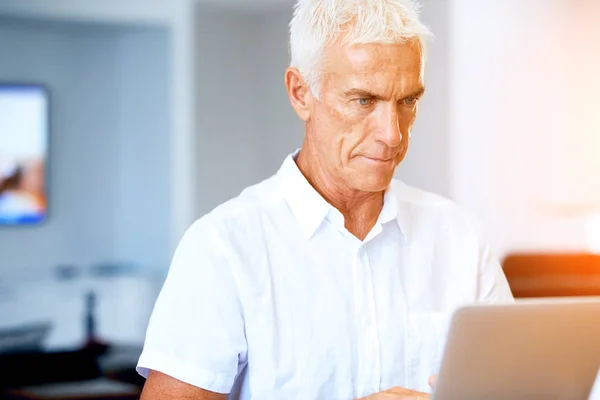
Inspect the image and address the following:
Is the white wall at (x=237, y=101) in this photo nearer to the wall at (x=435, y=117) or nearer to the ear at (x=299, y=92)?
the wall at (x=435, y=117)

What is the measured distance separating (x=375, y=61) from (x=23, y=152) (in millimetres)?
3886

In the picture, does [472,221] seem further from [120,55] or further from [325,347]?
[120,55]

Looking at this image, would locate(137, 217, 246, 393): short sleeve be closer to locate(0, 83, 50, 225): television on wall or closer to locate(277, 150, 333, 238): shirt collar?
locate(277, 150, 333, 238): shirt collar

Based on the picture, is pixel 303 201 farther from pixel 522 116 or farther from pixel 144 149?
pixel 144 149

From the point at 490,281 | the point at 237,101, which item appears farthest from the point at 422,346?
the point at 237,101

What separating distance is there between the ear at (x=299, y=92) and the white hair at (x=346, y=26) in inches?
0.9

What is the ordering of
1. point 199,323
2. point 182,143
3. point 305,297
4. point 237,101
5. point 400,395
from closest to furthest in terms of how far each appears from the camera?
point 400,395
point 199,323
point 305,297
point 182,143
point 237,101

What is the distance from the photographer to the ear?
5.02ft

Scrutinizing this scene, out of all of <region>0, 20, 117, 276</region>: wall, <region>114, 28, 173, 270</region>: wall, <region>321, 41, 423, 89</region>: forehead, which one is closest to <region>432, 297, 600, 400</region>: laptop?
<region>321, 41, 423, 89</region>: forehead

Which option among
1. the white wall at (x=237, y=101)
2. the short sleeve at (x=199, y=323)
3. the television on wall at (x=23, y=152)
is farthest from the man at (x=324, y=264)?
the white wall at (x=237, y=101)

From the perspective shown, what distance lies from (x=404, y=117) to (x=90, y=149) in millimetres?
3994

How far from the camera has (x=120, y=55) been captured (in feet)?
17.1

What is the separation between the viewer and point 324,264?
1.52 meters

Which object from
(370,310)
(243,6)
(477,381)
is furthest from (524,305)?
(243,6)
